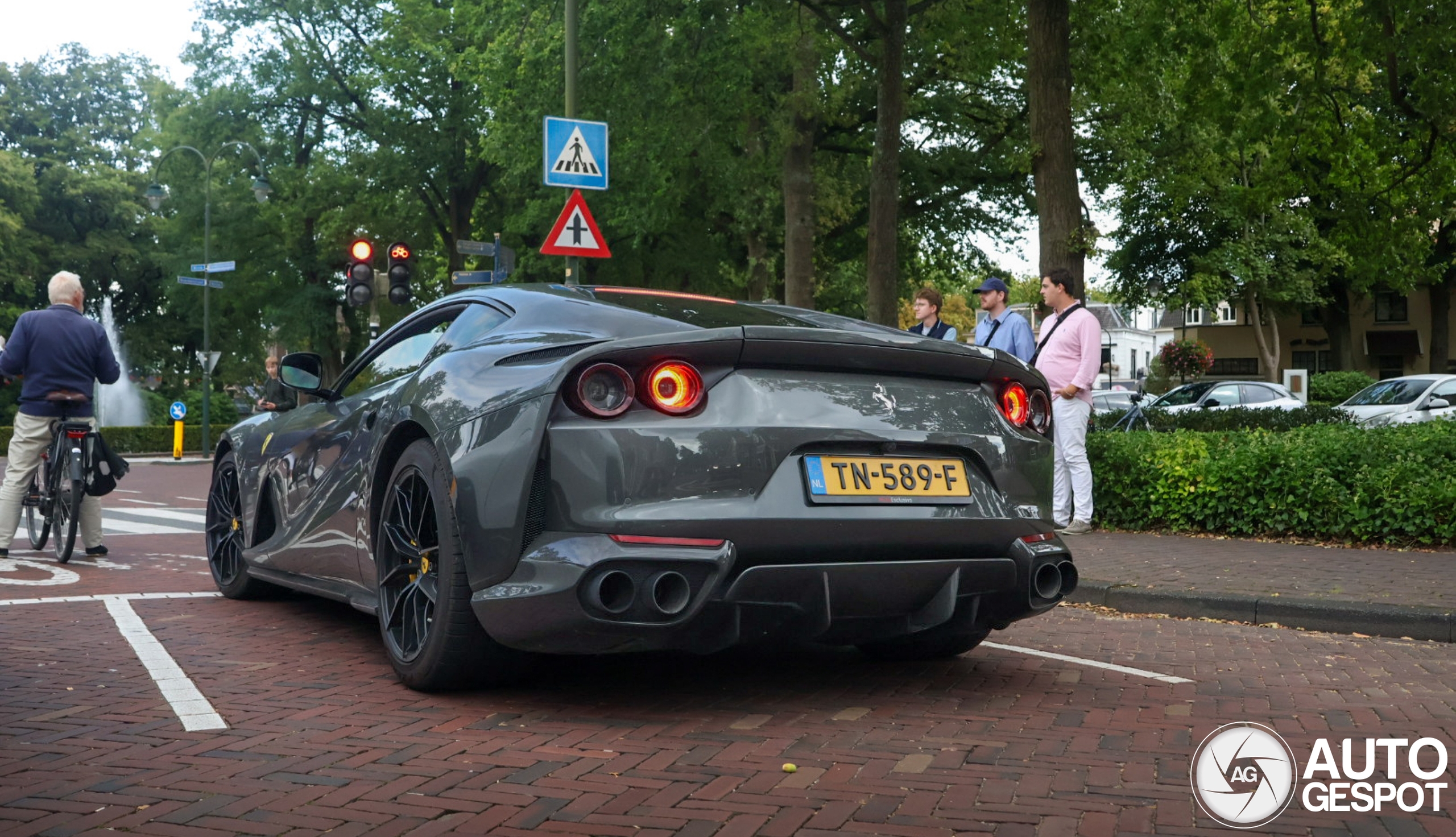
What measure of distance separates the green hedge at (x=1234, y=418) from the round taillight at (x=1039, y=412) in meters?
13.4

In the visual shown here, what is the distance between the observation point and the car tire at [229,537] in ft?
22.7

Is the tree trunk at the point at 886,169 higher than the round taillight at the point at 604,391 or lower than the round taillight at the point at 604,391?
higher

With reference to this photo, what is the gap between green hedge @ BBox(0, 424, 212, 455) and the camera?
134ft

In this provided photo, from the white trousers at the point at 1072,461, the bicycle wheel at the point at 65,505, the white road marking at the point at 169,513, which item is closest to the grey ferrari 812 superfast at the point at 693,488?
the bicycle wheel at the point at 65,505

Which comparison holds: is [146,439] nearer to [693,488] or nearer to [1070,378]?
[1070,378]

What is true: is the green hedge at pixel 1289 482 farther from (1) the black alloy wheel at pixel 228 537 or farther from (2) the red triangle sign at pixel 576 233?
(1) the black alloy wheel at pixel 228 537

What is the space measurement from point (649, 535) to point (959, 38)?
1907 centimetres

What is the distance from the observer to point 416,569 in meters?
4.66

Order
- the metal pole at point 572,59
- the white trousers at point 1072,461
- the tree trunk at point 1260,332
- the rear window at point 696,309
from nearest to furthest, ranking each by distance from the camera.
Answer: the rear window at point 696,309 → the white trousers at point 1072,461 → the metal pole at point 572,59 → the tree trunk at point 1260,332

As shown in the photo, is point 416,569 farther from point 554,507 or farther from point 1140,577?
point 1140,577

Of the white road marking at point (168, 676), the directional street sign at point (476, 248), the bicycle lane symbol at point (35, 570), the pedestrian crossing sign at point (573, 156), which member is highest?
the pedestrian crossing sign at point (573, 156)

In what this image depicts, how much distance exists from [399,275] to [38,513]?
9.28 meters

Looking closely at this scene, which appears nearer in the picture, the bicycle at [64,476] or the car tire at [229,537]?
the car tire at [229,537]
